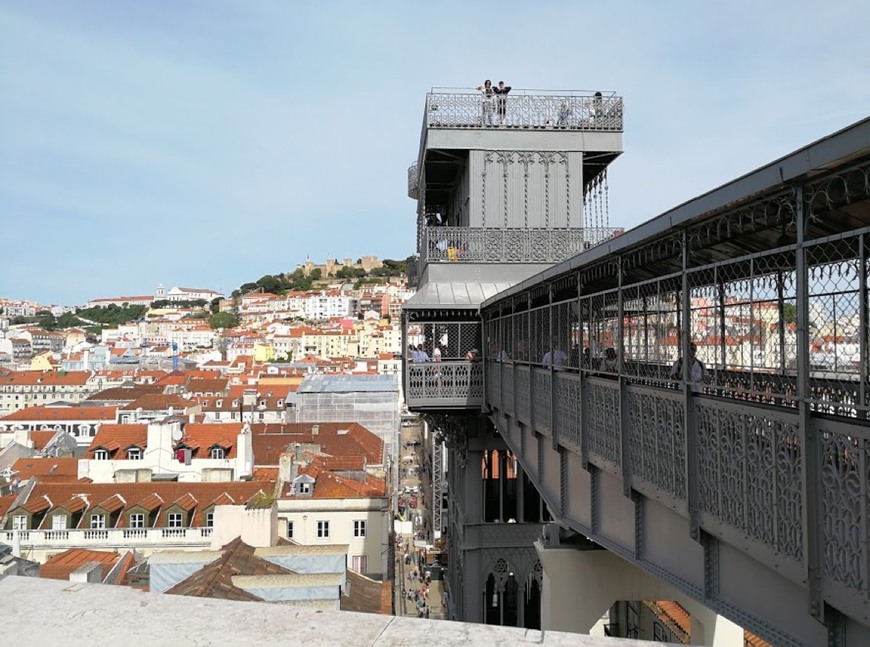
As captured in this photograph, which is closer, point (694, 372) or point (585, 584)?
point (694, 372)

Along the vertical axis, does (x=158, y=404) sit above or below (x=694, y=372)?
below

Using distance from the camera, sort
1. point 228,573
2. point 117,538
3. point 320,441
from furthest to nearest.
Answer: point 320,441 < point 117,538 < point 228,573

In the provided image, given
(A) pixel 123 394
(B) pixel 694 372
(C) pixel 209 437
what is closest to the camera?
(B) pixel 694 372

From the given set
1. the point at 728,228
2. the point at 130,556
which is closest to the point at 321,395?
the point at 130,556

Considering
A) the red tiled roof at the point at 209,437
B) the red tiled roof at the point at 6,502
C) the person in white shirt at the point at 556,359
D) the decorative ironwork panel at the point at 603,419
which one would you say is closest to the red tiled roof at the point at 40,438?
the red tiled roof at the point at 209,437

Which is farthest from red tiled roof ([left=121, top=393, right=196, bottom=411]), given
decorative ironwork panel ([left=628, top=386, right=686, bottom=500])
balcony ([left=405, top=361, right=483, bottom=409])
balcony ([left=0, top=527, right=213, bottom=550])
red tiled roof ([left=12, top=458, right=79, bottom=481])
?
decorative ironwork panel ([left=628, top=386, right=686, bottom=500])

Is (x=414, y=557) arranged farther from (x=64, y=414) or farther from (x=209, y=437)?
(x=64, y=414)

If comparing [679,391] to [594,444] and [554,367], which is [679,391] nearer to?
[594,444]

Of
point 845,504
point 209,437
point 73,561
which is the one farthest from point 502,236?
point 209,437

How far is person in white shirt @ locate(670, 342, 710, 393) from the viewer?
506 cm

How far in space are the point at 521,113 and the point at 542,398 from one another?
997 cm

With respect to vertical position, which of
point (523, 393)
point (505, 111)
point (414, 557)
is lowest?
point (414, 557)

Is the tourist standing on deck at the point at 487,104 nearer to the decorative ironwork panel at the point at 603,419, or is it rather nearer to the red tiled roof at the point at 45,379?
the decorative ironwork panel at the point at 603,419

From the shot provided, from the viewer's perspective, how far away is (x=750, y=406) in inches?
166
